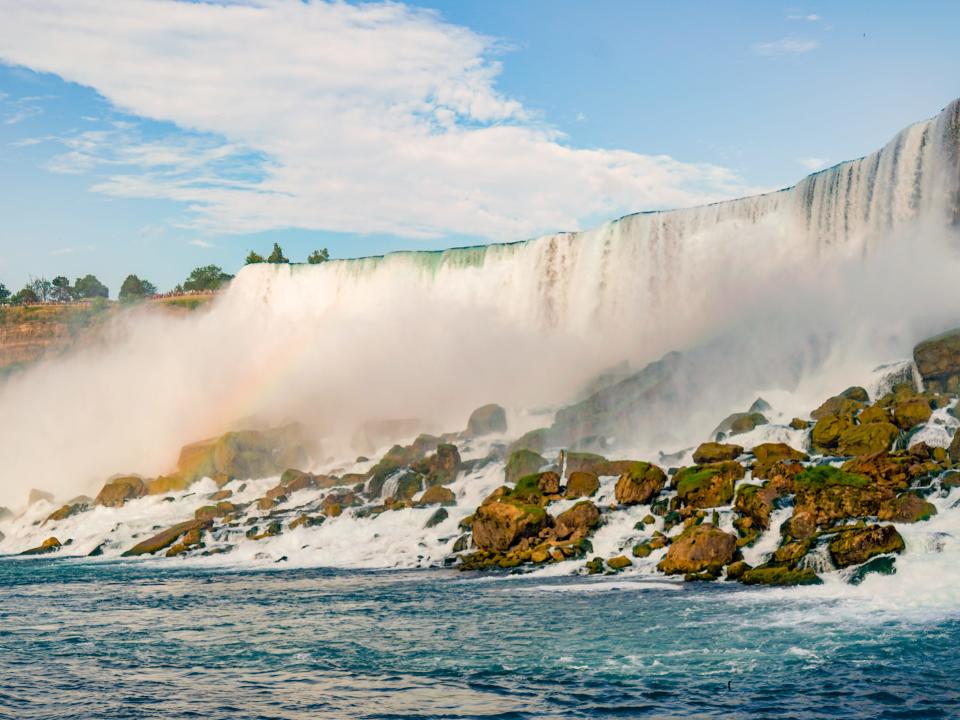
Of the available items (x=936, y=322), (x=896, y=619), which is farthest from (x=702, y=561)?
(x=936, y=322)

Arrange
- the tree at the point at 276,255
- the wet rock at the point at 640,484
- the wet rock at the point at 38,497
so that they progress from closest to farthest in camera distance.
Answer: the wet rock at the point at 640,484 → the wet rock at the point at 38,497 → the tree at the point at 276,255

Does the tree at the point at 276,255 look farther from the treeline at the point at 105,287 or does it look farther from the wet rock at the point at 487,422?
the wet rock at the point at 487,422

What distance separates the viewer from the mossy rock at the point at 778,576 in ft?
66.8

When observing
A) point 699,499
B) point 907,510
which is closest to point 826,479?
point 907,510

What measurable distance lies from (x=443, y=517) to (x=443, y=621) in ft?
47.5

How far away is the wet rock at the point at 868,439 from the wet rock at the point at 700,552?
6.79 m

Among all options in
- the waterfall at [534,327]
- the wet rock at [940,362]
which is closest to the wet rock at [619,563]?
the wet rock at [940,362]

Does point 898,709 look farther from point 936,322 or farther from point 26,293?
point 26,293

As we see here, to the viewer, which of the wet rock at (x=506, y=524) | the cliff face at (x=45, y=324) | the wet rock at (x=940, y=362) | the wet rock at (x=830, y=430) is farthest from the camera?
the cliff face at (x=45, y=324)

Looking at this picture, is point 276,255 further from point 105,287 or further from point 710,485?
point 710,485

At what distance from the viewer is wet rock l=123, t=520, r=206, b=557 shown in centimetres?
3856

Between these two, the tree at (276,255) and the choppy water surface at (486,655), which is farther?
the tree at (276,255)

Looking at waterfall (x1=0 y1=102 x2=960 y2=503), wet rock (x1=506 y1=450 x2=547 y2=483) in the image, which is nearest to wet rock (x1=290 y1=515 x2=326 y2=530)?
wet rock (x1=506 y1=450 x2=547 y2=483)

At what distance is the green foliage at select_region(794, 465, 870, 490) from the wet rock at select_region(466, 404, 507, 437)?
26057 millimetres
